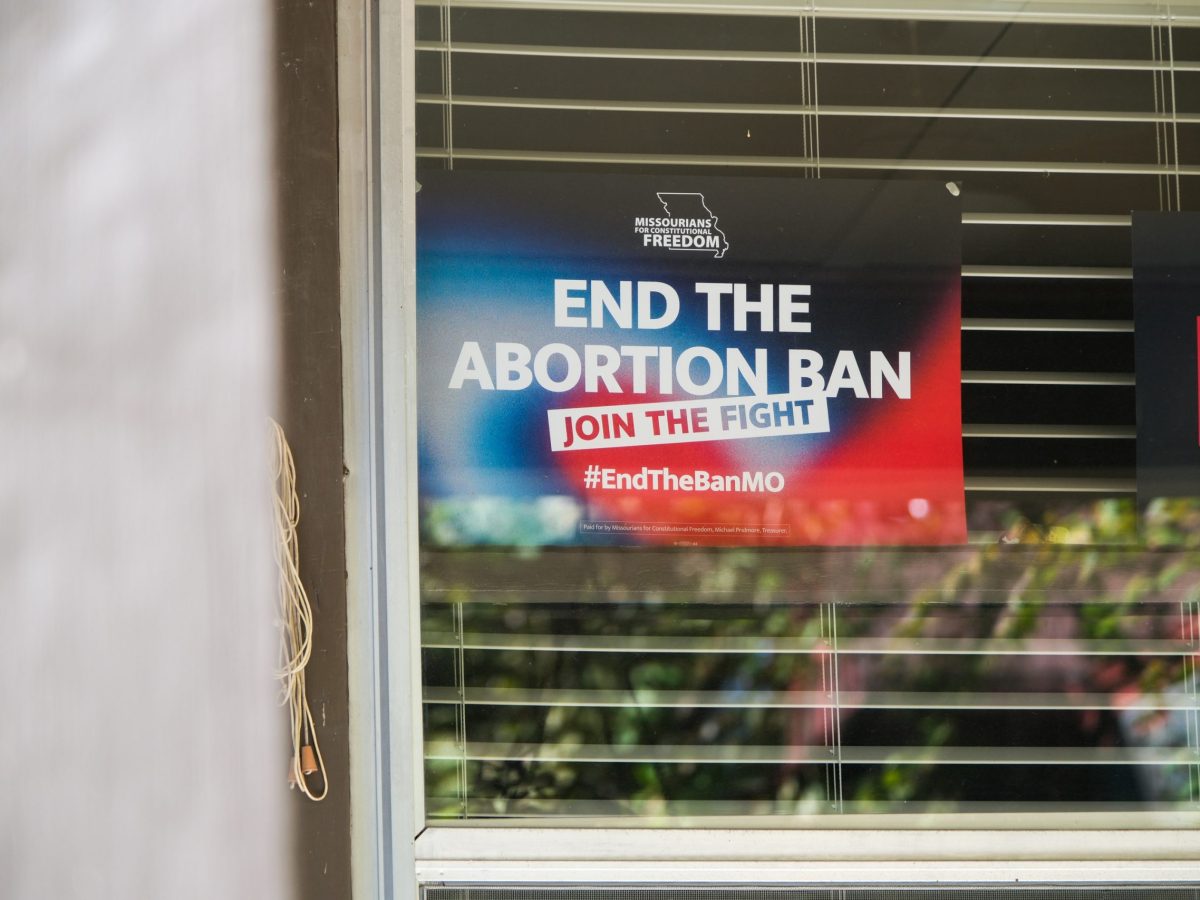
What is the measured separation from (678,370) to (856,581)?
649 millimetres

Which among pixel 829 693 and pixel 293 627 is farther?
pixel 829 693

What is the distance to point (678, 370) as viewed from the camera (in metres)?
2.52

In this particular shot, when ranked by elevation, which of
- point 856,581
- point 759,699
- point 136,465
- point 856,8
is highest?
point 856,8

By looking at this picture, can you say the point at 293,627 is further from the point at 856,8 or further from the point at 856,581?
the point at 856,8

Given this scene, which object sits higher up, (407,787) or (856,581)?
(856,581)

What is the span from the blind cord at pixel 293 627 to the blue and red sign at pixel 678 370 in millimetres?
308

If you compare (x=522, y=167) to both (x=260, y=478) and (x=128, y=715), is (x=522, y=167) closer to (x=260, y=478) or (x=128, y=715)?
(x=260, y=478)

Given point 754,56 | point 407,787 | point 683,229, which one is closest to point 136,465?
point 407,787

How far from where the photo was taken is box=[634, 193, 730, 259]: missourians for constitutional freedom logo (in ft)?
8.30

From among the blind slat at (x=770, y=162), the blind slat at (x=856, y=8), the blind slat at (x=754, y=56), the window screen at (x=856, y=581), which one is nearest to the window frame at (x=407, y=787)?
the window screen at (x=856, y=581)

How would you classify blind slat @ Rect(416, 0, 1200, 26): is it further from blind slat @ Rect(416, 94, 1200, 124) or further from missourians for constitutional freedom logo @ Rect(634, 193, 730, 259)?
missourians for constitutional freedom logo @ Rect(634, 193, 730, 259)

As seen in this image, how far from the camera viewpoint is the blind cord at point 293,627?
94.9 inches

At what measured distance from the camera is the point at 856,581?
2.51 meters

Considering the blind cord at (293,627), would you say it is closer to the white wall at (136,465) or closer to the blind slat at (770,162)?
the white wall at (136,465)
